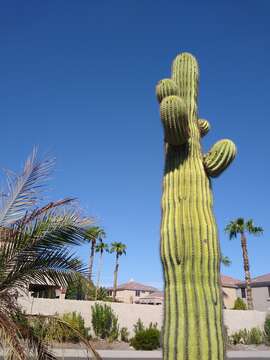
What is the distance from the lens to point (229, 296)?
145 ft

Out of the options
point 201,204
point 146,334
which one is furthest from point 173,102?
point 146,334

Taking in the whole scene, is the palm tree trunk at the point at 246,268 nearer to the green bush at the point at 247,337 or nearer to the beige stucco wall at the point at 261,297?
the green bush at the point at 247,337

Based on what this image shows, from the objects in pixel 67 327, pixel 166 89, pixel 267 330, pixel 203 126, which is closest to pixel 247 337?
pixel 267 330

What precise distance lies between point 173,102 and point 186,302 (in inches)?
104

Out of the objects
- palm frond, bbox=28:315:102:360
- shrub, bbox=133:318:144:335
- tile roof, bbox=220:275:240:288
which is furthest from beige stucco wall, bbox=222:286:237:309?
palm frond, bbox=28:315:102:360

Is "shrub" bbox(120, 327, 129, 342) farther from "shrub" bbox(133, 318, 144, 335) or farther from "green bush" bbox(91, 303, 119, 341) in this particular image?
"shrub" bbox(133, 318, 144, 335)

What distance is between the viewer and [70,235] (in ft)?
17.4

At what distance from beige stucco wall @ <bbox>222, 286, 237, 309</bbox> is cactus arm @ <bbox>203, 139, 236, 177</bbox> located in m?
40.0

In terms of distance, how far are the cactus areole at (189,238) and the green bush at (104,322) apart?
14.4 metres

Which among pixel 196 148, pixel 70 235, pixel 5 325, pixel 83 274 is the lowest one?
pixel 5 325

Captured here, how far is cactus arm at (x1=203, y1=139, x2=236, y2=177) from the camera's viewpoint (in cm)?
568

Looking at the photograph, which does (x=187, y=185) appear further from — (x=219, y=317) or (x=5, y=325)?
(x=5, y=325)

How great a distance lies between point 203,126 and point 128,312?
15.5 m

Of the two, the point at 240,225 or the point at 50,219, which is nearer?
the point at 50,219
